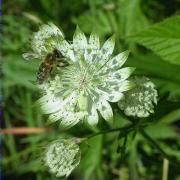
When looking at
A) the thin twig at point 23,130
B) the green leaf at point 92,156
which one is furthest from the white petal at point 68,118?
the thin twig at point 23,130

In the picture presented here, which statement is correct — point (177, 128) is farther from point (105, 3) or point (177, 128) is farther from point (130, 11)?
point (105, 3)

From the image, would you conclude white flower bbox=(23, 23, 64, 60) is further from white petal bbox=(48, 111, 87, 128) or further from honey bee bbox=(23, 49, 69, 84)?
white petal bbox=(48, 111, 87, 128)

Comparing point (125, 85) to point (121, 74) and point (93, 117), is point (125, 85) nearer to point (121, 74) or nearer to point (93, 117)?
point (121, 74)

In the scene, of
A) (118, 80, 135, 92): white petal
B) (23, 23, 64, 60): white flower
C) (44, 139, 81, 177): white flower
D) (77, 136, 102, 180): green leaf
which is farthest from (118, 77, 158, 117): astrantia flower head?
(77, 136, 102, 180): green leaf

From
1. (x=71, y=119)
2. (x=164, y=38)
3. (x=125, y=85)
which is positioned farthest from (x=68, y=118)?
(x=164, y=38)

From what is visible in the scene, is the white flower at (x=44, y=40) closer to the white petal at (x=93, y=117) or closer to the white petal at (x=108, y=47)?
the white petal at (x=108, y=47)

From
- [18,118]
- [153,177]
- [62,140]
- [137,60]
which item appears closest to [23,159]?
[18,118]
